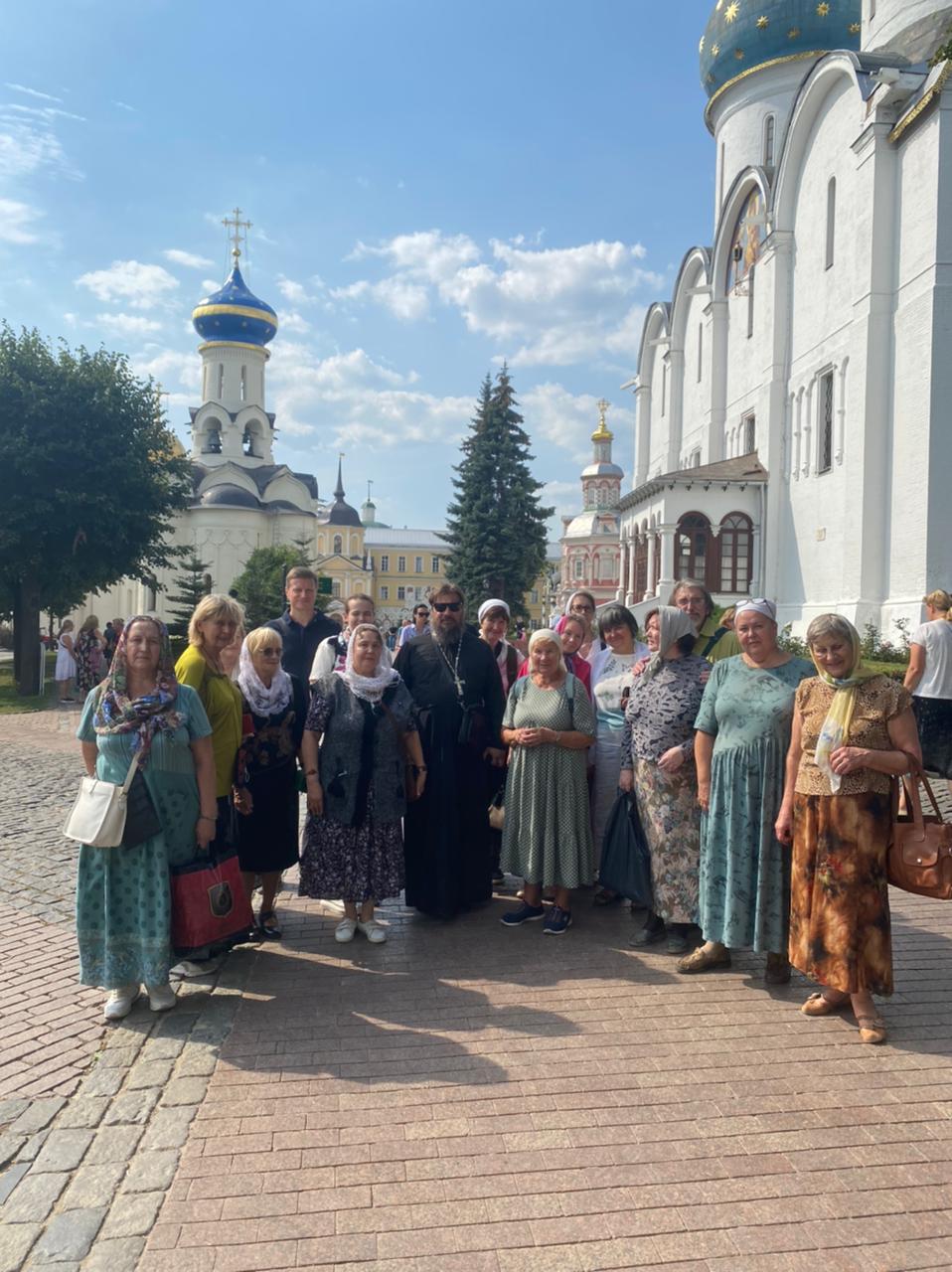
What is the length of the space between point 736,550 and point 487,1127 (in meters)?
24.0

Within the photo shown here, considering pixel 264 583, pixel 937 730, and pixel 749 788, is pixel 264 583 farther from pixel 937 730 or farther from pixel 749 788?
pixel 749 788

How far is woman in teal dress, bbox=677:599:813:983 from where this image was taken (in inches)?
174

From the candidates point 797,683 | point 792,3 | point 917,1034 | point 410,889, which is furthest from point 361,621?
point 792,3

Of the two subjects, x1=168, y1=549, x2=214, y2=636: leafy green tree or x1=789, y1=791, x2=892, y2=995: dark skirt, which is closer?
x1=789, y1=791, x2=892, y2=995: dark skirt

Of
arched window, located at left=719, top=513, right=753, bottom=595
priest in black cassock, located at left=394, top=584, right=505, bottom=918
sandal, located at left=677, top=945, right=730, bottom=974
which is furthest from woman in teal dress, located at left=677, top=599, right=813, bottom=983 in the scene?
arched window, located at left=719, top=513, right=753, bottom=595

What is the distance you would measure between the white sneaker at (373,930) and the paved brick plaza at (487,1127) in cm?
32

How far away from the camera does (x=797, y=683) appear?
445 cm

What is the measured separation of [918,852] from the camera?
154 inches

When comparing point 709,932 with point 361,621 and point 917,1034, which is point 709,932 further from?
point 361,621

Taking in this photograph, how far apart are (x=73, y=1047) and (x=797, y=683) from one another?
359 cm

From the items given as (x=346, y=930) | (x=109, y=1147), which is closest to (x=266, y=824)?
(x=346, y=930)

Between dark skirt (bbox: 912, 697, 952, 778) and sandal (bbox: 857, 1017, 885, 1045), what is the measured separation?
5013 millimetres

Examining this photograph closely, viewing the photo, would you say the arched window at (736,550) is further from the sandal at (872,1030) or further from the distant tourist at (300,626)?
the sandal at (872,1030)

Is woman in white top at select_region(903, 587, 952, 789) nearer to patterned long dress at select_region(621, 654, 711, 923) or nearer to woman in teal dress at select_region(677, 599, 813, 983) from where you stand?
patterned long dress at select_region(621, 654, 711, 923)
